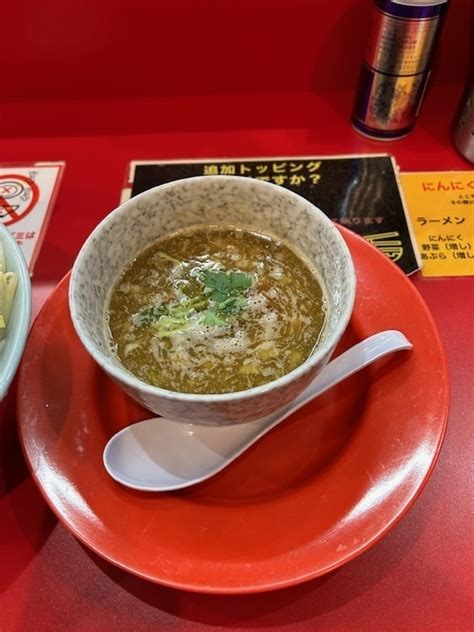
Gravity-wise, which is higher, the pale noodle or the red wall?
the red wall

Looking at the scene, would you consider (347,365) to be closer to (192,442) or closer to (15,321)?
(192,442)

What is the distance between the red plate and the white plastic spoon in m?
0.02

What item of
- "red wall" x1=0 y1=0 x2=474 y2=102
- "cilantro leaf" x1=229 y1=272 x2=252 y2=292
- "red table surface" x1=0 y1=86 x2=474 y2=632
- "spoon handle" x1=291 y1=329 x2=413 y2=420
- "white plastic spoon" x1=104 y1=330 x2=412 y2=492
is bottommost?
"red table surface" x1=0 y1=86 x2=474 y2=632

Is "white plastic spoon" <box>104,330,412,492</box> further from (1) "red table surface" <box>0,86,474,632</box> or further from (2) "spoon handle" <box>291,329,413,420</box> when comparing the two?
(1) "red table surface" <box>0,86,474,632</box>

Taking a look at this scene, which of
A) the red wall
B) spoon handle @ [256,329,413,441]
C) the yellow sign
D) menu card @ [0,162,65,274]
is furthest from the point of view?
the red wall

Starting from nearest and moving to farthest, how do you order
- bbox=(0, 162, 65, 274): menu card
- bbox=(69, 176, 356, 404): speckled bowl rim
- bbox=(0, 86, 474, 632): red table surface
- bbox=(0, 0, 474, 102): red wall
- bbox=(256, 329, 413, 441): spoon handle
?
bbox=(69, 176, 356, 404): speckled bowl rim → bbox=(0, 86, 474, 632): red table surface → bbox=(256, 329, 413, 441): spoon handle → bbox=(0, 162, 65, 274): menu card → bbox=(0, 0, 474, 102): red wall

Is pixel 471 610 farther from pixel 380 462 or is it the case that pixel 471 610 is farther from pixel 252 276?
pixel 252 276

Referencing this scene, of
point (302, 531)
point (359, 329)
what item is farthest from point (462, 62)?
point (302, 531)

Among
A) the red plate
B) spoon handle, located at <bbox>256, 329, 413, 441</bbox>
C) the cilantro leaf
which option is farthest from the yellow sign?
the cilantro leaf

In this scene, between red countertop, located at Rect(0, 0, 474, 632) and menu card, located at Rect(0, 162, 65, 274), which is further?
menu card, located at Rect(0, 162, 65, 274)

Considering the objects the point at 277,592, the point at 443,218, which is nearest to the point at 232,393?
the point at 277,592

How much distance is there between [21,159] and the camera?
164 cm

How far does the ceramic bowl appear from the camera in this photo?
85 cm

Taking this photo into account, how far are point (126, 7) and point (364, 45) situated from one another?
0.67 m
